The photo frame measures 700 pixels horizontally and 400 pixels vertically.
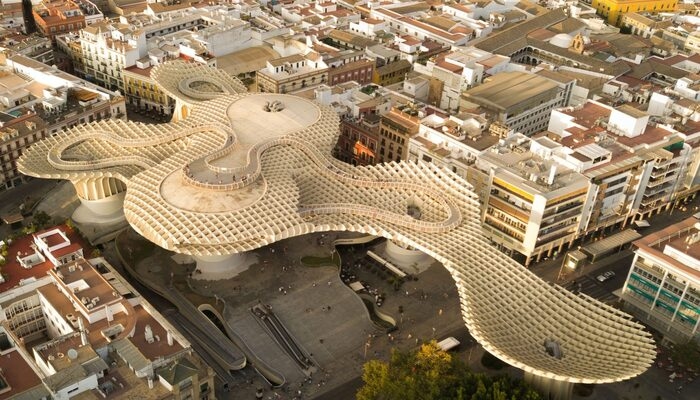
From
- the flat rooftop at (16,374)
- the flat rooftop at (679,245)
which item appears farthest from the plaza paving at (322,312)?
the flat rooftop at (679,245)

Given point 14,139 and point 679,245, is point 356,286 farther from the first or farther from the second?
point 14,139

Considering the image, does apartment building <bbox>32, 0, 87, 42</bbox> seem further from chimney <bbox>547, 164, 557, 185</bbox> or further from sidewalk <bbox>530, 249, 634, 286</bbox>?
sidewalk <bbox>530, 249, 634, 286</bbox>

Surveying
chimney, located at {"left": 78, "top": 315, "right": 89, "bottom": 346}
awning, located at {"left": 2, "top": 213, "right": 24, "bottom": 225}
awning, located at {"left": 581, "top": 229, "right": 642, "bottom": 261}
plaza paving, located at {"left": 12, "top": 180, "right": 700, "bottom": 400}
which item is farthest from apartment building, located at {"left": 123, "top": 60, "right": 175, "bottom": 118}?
awning, located at {"left": 581, "top": 229, "right": 642, "bottom": 261}

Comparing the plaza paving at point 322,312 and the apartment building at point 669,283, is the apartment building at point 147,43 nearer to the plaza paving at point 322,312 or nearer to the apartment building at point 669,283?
the plaza paving at point 322,312

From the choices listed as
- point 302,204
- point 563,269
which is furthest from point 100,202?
point 563,269

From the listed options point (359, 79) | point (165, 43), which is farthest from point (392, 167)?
point (165, 43)

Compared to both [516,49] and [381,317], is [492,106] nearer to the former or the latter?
[516,49]

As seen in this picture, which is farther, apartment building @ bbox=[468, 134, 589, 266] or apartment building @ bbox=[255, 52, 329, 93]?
apartment building @ bbox=[255, 52, 329, 93]
